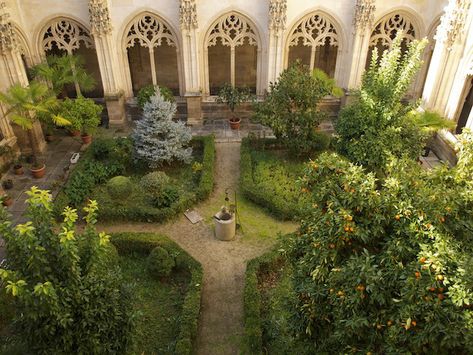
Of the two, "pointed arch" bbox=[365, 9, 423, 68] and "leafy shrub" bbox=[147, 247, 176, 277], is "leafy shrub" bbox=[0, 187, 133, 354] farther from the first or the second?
"pointed arch" bbox=[365, 9, 423, 68]

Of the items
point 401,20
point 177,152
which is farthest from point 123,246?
point 401,20

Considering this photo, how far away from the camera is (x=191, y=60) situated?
57.6 ft

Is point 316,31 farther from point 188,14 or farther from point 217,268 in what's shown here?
point 217,268

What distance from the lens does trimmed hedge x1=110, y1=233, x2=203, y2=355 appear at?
8.97m

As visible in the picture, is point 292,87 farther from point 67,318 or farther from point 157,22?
point 67,318

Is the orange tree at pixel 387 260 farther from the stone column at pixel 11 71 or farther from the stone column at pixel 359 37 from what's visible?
the stone column at pixel 11 71

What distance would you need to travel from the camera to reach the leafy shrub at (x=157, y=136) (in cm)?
1480

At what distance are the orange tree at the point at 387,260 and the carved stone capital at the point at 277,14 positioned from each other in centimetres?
1178

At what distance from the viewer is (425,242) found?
5.28 meters

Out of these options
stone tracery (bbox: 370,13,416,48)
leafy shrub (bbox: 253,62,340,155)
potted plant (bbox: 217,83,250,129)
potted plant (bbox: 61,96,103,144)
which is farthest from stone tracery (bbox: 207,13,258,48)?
potted plant (bbox: 61,96,103,144)

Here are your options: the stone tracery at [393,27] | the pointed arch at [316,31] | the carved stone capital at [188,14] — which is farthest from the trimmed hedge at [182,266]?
the stone tracery at [393,27]

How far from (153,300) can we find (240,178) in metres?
5.73

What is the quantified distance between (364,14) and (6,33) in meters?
13.5

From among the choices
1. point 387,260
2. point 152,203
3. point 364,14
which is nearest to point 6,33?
point 152,203
